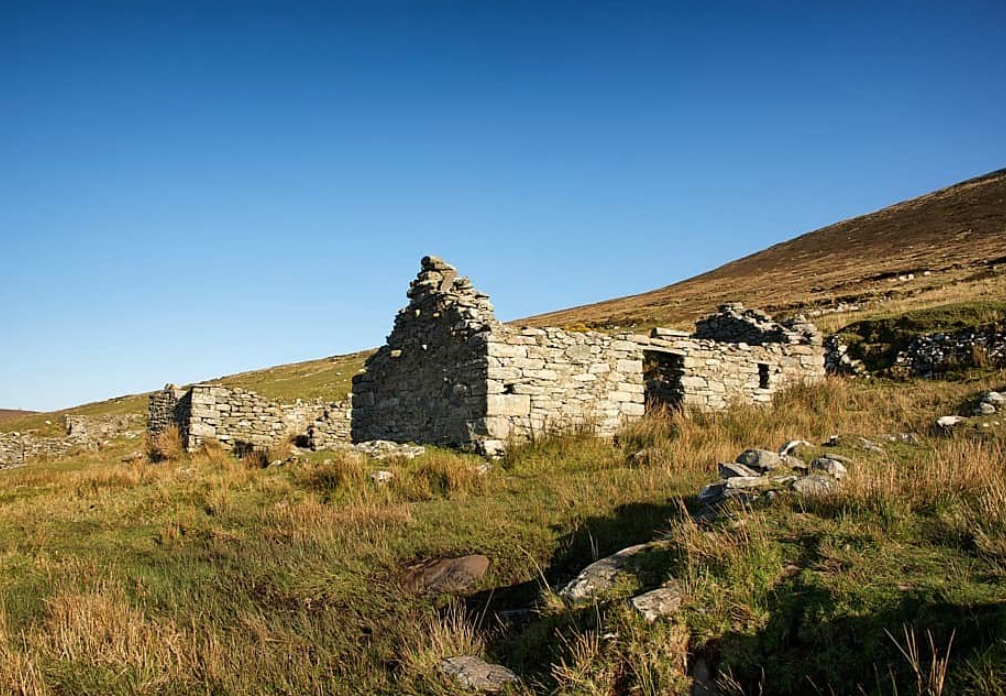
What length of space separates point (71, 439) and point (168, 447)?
Result: 18974mm

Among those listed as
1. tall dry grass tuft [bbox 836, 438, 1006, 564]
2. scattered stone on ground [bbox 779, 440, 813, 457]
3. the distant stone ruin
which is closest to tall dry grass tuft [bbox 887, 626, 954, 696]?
tall dry grass tuft [bbox 836, 438, 1006, 564]

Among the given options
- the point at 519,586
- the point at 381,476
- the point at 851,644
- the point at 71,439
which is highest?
the point at 71,439

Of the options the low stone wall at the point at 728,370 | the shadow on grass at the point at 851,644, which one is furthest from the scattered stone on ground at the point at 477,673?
the low stone wall at the point at 728,370

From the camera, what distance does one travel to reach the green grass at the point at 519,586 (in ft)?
13.2

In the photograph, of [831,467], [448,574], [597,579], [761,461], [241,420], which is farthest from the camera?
[241,420]

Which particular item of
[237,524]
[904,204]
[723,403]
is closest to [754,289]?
[904,204]

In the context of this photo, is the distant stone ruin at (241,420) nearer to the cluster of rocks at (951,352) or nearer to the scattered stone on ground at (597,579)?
the scattered stone on ground at (597,579)

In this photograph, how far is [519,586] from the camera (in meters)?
6.28

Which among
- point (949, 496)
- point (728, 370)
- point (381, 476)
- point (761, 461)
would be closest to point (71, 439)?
point (381, 476)

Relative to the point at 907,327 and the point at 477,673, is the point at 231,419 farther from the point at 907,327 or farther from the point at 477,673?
the point at 907,327

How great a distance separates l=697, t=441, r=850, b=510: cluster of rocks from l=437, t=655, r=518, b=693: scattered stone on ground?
285 centimetres

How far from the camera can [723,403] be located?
15.6 meters

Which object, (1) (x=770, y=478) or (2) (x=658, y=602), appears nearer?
(2) (x=658, y=602)

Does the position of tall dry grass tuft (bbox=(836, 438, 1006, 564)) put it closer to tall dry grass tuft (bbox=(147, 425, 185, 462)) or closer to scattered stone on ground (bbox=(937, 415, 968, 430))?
scattered stone on ground (bbox=(937, 415, 968, 430))
